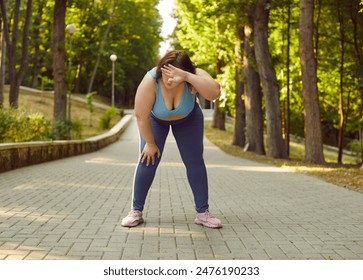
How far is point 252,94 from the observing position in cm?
2184

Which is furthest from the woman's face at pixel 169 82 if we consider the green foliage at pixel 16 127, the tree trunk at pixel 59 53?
the tree trunk at pixel 59 53

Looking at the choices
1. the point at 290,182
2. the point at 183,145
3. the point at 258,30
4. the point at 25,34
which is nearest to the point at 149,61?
the point at 25,34

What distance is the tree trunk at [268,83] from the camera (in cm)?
1912

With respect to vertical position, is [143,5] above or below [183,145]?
above

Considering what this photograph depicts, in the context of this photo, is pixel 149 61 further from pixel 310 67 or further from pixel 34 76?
pixel 310 67

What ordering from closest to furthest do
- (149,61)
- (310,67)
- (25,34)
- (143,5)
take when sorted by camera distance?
(310,67), (25,34), (143,5), (149,61)

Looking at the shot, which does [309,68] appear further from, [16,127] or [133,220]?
[133,220]

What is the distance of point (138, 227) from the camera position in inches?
232

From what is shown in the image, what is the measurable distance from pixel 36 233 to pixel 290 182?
6.67 m

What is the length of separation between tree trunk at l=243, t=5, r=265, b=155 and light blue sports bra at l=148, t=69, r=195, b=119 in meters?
15.9

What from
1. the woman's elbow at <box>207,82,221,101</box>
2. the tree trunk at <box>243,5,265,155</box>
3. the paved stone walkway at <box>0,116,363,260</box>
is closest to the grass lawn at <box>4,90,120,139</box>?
the tree trunk at <box>243,5,265,155</box>

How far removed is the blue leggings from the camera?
5797 mm

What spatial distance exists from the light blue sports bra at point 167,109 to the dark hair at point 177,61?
94 mm

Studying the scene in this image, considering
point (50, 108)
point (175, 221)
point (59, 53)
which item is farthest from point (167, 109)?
point (50, 108)
